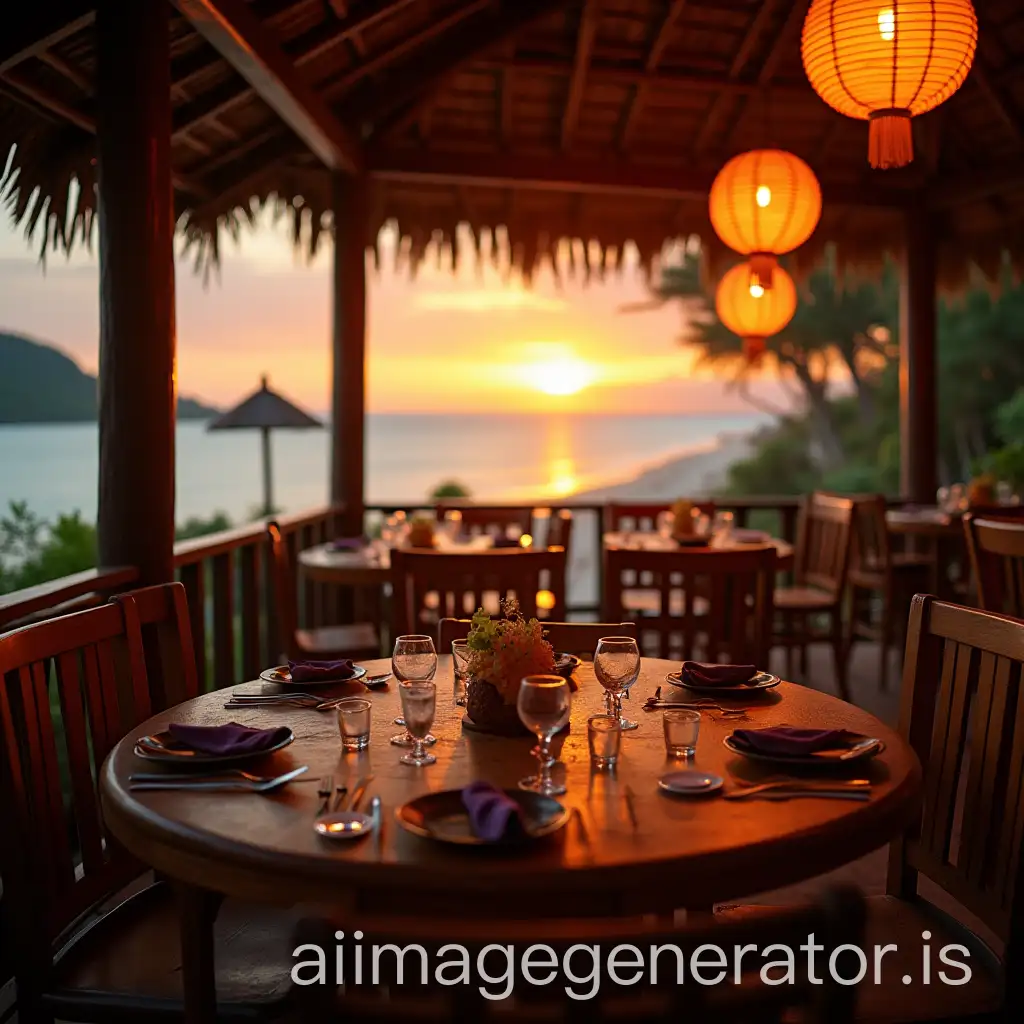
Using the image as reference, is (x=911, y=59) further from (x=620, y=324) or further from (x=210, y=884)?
(x=620, y=324)

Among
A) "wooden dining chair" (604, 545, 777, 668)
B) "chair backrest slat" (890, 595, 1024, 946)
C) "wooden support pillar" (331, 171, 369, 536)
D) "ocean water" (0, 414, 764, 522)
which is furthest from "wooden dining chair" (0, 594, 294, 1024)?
"ocean water" (0, 414, 764, 522)

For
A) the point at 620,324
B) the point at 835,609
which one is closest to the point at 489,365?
the point at 620,324

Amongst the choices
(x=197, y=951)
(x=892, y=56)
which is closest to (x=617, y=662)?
(x=197, y=951)

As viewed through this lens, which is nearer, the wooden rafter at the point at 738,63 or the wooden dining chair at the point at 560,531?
the wooden dining chair at the point at 560,531

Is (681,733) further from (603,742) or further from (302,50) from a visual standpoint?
(302,50)

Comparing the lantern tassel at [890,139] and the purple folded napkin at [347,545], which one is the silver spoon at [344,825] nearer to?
the lantern tassel at [890,139]

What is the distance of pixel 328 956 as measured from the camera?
80cm

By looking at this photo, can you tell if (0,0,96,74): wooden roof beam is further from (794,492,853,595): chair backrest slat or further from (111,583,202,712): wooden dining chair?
(794,492,853,595): chair backrest slat

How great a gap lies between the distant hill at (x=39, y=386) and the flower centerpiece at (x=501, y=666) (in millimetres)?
4176

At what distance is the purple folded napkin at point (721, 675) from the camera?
1999mm

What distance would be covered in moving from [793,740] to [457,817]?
1.74 feet

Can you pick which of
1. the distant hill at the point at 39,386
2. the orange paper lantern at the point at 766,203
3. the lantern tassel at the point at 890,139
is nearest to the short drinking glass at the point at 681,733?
the lantern tassel at the point at 890,139

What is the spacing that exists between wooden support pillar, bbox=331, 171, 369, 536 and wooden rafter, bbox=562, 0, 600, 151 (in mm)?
1202

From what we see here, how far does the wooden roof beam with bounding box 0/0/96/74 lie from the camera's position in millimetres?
3072
